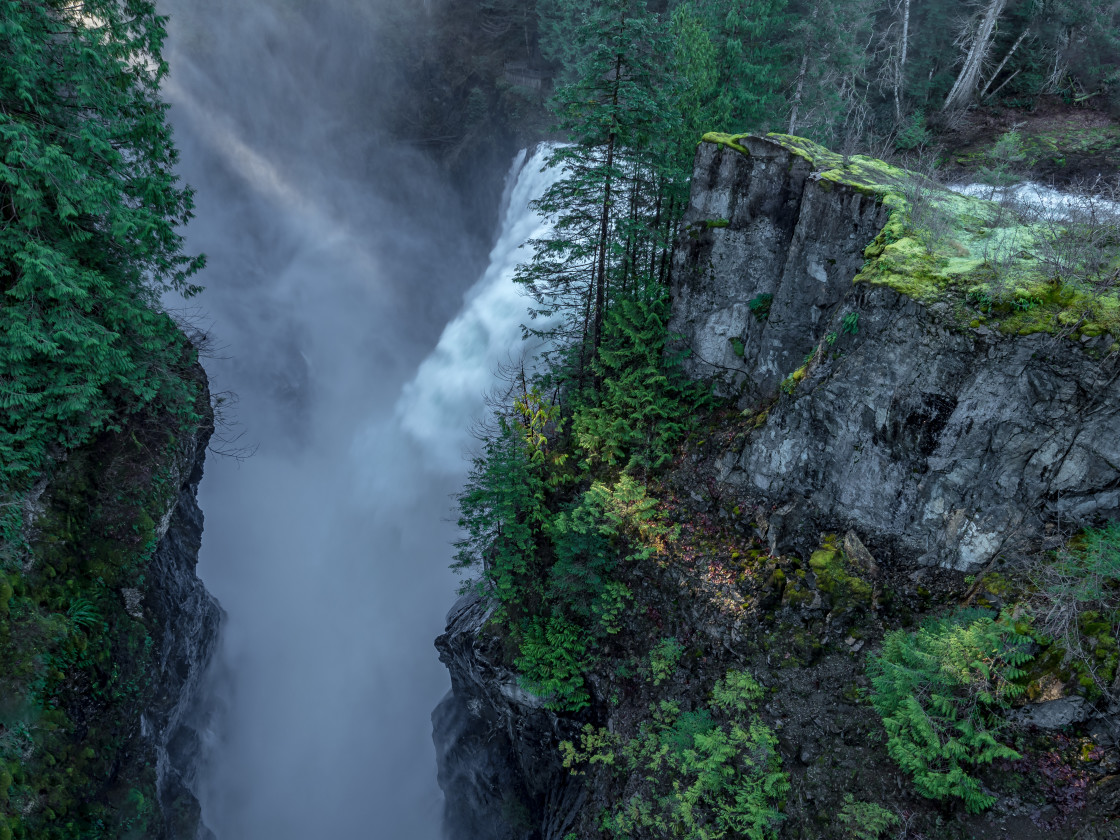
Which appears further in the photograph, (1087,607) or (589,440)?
(589,440)

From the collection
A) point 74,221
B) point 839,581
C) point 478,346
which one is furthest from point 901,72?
point 74,221

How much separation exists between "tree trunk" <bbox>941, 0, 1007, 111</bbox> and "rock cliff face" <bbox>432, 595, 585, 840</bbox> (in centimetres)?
2317

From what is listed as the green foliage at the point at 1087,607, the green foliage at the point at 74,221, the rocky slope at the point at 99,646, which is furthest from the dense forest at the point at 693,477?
the green foliage at the point at 74,221

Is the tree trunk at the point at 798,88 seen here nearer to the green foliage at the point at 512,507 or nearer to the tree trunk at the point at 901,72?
the tree trunk at the point at 901,72

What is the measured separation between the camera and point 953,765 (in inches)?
258

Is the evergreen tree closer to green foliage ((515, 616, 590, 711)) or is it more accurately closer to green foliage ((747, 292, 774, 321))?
green foliage ((747, 292, 774, 321))

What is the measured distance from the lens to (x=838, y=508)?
952 centimetres

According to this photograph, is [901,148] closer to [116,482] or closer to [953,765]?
[953,765]

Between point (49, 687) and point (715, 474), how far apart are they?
518 inches

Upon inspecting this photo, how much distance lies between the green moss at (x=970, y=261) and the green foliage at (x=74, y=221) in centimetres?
1186

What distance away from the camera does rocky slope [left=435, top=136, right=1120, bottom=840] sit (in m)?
7.06

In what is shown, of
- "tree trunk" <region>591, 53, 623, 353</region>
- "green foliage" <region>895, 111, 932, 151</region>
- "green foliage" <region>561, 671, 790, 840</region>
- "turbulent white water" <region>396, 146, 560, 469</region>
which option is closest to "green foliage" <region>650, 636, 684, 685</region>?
"green foliage" <region>561, 671, 790, 840</region>

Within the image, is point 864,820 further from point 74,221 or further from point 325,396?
point 325,396

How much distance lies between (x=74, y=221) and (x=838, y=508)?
1484 cm
